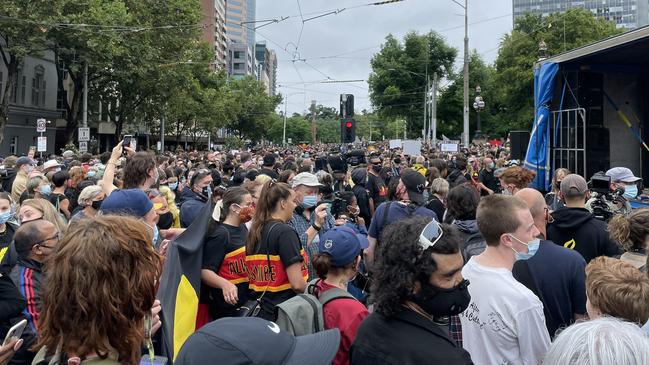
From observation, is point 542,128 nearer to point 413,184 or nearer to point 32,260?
point 413,184

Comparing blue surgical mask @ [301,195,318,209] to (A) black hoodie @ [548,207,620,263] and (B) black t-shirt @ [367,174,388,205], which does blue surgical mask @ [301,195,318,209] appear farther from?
(B) black t-shirt @ [367,174,388,205]

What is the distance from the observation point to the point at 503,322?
2.78 meters

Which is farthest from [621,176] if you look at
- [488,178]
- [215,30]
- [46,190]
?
[215,30]

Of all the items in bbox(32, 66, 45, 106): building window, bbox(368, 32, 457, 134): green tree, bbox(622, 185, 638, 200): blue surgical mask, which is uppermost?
bbox(368, 32, 457, 134): green tree

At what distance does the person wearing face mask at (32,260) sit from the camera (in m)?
3.10

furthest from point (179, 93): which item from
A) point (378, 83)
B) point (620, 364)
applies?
point (620, 364)

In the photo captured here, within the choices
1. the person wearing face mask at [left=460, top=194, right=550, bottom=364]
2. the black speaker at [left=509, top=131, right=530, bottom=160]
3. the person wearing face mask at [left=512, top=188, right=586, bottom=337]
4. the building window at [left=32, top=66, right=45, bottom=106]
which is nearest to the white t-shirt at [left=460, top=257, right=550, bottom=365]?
the person wearing face mask at [left=460, top=194, right=550, bottom=364]

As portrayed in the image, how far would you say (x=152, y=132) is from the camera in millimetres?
50125

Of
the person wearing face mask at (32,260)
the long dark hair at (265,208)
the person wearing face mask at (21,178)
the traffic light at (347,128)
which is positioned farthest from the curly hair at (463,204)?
the traffic light at (347,128)

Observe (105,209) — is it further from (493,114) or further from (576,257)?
(493,114)

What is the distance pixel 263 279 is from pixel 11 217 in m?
3.00

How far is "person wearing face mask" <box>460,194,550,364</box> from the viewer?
2738 millimetres

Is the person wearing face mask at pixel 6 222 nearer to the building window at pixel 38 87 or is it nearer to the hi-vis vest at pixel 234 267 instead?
the hi-vis vest at pixel 234 267

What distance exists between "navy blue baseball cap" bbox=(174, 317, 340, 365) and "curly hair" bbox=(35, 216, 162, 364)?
0.28 meters
